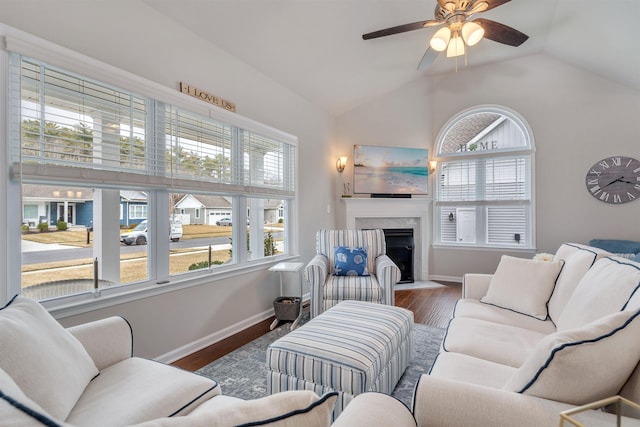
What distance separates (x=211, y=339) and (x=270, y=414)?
2.50 meters

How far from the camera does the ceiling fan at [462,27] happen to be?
2.32m

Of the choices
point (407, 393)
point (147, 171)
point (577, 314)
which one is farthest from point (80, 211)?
point (577, 314)

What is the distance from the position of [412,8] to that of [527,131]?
2.66 metres

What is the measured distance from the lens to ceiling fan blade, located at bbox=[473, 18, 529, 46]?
2.54 metres

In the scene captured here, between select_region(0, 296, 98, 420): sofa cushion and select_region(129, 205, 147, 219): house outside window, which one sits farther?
select_region(129, 205, 147, 219): house outside window

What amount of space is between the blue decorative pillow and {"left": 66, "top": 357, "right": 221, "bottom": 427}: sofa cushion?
6.82 ft

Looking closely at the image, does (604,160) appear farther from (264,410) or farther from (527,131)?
(264,410)

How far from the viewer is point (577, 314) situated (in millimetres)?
1495

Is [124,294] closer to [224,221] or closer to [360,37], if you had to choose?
[224,221]

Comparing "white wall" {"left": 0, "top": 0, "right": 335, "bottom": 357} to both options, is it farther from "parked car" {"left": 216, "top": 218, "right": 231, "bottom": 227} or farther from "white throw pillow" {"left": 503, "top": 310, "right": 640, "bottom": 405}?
"white throw pillow" {"left": 503, "top": 310, "right": 640, "bottom": 405}

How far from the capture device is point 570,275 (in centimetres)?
193

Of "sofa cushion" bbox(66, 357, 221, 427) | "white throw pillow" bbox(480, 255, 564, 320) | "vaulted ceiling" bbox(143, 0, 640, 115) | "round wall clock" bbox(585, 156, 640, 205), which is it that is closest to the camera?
"sofa cushion" bbox(66, 357, 221, 427)

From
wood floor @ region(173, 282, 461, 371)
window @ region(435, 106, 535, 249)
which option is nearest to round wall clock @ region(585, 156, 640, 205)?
window @ region(435, 106, 535, 249)

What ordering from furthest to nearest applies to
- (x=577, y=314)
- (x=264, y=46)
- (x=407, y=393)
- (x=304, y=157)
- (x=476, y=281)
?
(x=304, y=157)
(x=264, y=46)
(x=476, y=281)
(x=407, y=393)
(x=577, y=314)
